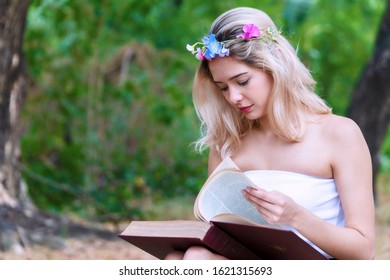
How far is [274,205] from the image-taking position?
90.4 inches

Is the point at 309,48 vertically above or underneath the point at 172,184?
above

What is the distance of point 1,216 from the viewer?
4.98 m

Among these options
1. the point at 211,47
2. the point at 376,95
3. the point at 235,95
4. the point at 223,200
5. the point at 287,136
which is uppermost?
the point at 211,47

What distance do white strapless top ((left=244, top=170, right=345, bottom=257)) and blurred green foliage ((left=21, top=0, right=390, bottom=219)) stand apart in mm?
4394

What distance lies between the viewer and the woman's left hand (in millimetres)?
2295

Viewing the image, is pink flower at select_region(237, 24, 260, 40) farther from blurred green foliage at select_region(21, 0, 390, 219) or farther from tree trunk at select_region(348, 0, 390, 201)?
blurred green foliage at select_region(21, 0, 390, 219)

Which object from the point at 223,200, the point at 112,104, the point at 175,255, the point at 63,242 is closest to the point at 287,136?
the point at 223,200

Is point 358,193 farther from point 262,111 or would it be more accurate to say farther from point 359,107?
point 359,107

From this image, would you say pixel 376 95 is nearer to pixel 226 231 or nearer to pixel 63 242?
pixel 63 242

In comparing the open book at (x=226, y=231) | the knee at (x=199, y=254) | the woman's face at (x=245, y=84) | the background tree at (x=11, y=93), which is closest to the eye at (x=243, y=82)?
the woman's face at (x=245, y=84)

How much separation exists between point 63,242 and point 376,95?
3.22 metres

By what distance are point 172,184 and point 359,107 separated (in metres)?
2.25

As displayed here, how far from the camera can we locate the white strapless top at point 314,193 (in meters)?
2.62

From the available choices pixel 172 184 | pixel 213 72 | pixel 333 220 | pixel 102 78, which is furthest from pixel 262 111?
pixel 102 78
